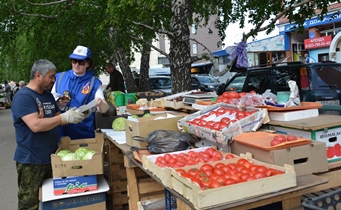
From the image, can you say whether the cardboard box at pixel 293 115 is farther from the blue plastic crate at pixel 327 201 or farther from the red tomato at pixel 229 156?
the blue plastic crate at pixel 327 201

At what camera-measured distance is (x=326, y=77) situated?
7.71m

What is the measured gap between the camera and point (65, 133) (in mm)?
4723

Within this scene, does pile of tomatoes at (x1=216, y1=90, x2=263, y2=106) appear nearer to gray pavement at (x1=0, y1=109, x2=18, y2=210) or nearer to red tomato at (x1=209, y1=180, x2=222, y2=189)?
red tomato at (x1=209, y1=180, x2=222, y2=189)

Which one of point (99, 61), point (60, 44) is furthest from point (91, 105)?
point (99, 61)

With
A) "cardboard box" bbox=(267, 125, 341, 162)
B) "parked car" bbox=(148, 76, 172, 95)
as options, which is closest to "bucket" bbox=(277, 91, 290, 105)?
"cardboard box" bbox=(267, 125, 341, 162)

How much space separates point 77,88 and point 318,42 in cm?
2129

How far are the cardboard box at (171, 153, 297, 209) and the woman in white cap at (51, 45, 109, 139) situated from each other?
2420mm

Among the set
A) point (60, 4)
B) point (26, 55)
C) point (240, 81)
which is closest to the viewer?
point (60, 4)

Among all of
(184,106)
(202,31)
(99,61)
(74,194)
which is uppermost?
(202,31)

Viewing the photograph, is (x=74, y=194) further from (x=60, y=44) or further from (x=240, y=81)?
(x=60, y=44)

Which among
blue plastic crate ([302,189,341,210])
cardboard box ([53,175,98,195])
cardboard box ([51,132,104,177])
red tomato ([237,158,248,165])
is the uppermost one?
blue plastic crate ([302,189,341,210])

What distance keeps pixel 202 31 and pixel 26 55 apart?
42.0 meters

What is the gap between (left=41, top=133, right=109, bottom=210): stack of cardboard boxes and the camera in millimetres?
3723

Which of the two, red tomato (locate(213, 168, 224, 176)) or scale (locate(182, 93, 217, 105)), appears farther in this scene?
scale (locate(182, 93, 217, 105))
